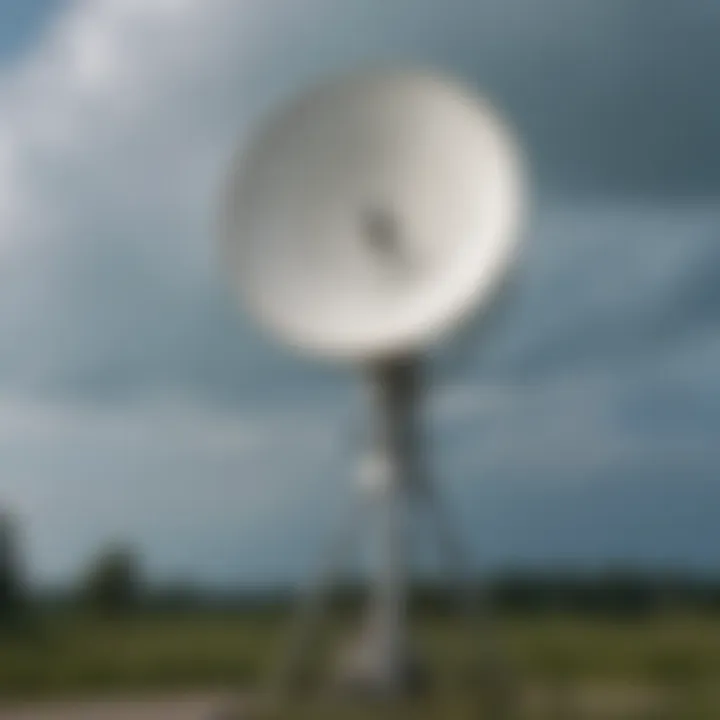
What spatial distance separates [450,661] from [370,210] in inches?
229

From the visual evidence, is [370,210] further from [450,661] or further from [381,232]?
[450,661]

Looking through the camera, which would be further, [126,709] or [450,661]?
[450,661]

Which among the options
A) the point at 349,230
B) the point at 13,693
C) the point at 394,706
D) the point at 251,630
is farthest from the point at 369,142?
the point at 251,630

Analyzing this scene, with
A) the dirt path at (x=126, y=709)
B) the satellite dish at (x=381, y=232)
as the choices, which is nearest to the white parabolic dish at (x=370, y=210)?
the satellite dish at (x=381, y=232)

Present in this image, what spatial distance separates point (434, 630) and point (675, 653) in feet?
13.2

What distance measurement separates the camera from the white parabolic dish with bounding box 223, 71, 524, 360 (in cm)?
1692

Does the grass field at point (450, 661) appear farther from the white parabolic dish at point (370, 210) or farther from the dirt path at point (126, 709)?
the white parabolic dish at point (370, 210)

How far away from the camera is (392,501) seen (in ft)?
59.2

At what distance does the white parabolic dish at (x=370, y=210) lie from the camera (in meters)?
16.9

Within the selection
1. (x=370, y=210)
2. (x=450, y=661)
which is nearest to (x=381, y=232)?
(x=370, y=210)

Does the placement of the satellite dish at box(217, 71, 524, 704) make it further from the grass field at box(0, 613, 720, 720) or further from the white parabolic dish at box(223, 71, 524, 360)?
the grass field at box(0, 613, 720, 720)

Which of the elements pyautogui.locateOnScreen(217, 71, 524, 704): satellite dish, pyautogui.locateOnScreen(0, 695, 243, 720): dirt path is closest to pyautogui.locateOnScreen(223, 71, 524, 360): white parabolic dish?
pyautogui.locateOnScreen(217, 71, 524, 704): satellite dish

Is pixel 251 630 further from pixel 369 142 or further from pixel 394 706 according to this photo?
pixel 369 142

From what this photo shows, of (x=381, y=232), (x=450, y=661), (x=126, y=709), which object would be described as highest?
(x=381, y=232)
